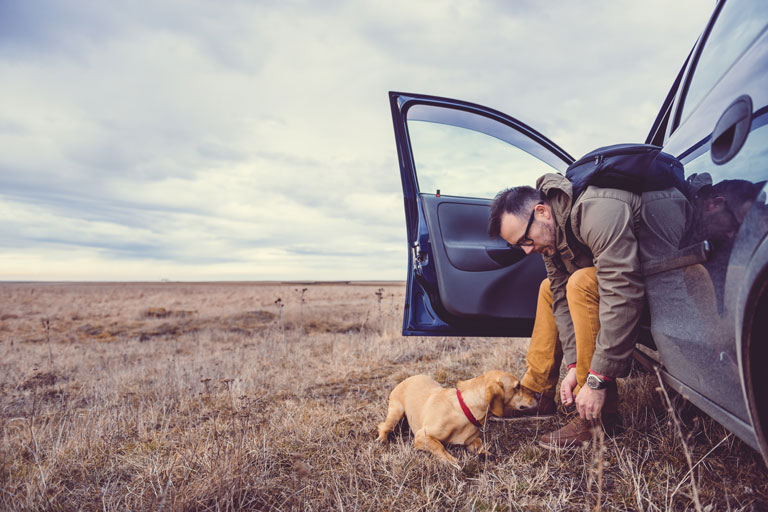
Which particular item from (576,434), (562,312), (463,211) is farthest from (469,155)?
(576,434)

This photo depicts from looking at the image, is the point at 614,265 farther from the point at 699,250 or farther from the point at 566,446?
the point at 566,446

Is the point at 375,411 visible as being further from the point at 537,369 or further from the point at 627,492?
the point at 627,492

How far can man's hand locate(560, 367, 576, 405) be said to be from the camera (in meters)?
2.44

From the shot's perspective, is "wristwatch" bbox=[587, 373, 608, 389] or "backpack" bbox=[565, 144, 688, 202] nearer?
"backpack" bbox=[565, 144, 688, 202]

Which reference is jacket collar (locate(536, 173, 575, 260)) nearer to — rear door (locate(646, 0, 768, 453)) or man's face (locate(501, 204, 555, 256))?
man's face (locate(501, 204, 555, 256))

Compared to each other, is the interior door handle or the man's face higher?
the interior door handle

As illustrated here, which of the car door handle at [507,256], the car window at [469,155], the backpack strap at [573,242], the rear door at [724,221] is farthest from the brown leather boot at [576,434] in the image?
the car window at [469,155]

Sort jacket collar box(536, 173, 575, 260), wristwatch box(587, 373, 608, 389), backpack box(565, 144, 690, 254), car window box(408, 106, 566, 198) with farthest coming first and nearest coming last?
car window box(408, 106, 566, 198) → jacket collar box(536, 173, 575, 260) → wristwatch box(587, 373, 608, 389) → backpack box(565, 144, 690, 254)

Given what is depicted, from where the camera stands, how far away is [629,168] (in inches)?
79.3

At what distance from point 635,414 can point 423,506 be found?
5.23 ft

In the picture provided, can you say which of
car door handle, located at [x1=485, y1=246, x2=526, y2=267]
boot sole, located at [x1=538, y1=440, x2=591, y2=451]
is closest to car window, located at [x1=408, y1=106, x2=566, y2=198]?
car door handle, located at [x1=485, y1=246, x2=526, y2=267]

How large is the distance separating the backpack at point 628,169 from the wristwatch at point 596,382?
93 cm

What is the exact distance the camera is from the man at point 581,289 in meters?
2.03

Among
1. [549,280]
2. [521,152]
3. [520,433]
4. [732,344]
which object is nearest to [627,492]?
[520,433]
